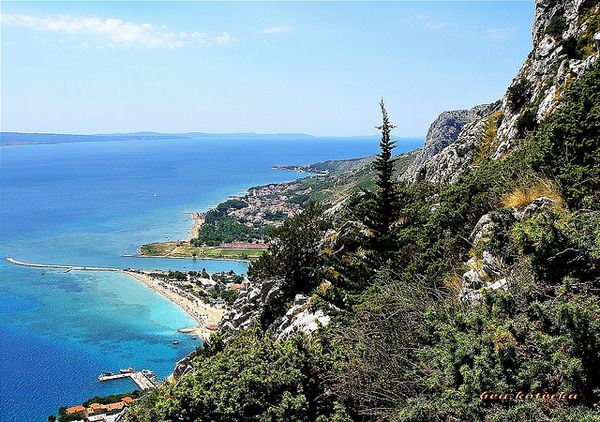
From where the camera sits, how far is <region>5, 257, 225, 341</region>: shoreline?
44750 mm

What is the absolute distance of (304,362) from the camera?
683 centimetres

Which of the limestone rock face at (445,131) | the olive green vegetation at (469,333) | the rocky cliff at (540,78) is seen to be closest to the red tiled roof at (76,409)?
the olive green vegetation at (469,333)

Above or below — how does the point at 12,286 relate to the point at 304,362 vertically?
below

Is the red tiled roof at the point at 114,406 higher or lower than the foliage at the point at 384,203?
lower

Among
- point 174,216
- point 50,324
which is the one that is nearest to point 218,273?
point 50,324

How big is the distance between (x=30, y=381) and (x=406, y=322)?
136ft

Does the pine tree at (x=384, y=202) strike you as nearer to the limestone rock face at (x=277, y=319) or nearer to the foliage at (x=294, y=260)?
the limestone rock face at (x=277, y=319)

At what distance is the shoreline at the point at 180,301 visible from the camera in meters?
44.8

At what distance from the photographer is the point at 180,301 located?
5153 centimetres

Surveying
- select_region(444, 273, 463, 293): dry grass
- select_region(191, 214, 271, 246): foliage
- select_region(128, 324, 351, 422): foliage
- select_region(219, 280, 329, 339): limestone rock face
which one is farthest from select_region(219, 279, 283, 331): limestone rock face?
select_region(191, 214, 271, 246): foliage

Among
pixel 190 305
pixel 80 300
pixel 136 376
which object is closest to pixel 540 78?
pixel 136 376

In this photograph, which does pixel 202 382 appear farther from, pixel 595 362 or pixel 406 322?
pixel 595 362

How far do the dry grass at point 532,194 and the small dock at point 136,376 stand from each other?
35134mm

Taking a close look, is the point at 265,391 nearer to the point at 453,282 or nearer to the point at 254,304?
the point at 453,282
